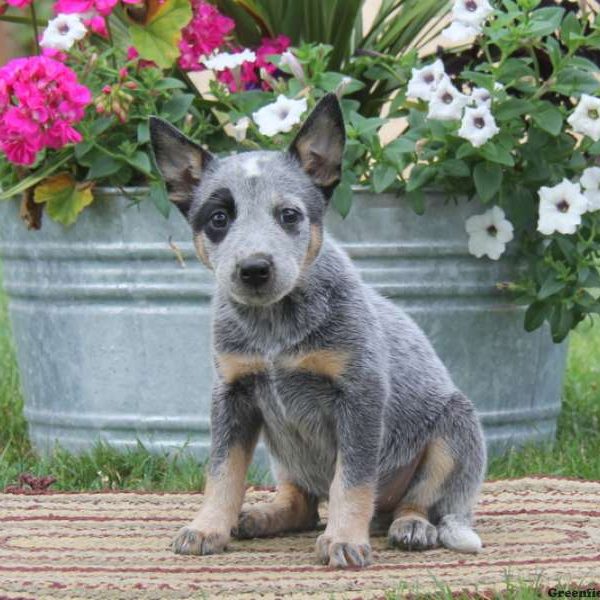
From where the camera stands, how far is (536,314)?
3.79 m

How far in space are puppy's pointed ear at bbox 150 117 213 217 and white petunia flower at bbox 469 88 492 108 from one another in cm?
106

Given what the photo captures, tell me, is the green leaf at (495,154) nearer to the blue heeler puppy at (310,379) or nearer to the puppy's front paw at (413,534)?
the blue heeler puppy at (310,379)

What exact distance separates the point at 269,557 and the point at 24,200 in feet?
5.25

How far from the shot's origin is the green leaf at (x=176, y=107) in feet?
12.3

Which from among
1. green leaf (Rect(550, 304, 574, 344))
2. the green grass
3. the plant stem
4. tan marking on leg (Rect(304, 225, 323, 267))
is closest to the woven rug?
the green grass

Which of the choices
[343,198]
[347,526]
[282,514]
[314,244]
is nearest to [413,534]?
[347,526]

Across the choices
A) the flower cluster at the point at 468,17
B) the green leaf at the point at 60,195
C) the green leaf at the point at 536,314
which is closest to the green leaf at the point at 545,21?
the flower cluster at the point at 468,17

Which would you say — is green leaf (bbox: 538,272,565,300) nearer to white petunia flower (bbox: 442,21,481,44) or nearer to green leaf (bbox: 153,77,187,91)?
white petunia flower (bbox: 442,21,481,44)

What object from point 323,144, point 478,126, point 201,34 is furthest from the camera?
point 201,34

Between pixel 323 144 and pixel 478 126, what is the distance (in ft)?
2.93

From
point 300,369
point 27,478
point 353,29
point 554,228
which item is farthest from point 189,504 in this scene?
point 353,29

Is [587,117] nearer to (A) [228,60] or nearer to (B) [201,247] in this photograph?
(A) [228,60]

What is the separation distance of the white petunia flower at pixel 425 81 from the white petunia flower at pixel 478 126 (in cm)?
15

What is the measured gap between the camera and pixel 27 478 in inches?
139
